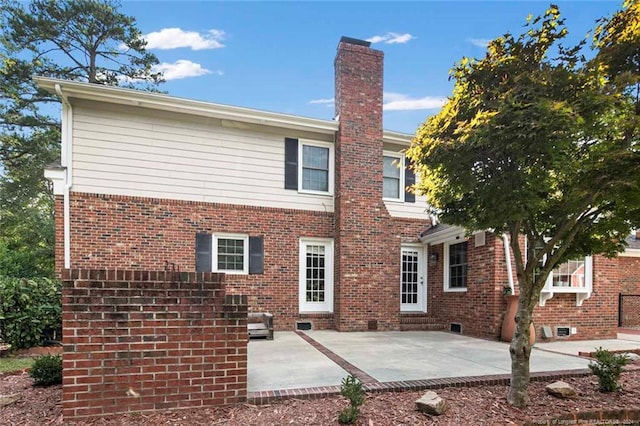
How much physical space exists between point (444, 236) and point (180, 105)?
7.29m

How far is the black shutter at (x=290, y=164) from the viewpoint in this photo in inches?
374

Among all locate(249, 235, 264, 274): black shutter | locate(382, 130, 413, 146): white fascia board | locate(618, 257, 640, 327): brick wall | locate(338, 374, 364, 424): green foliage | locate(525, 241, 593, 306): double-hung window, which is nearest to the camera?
locate(338, 374, 364, 424): green foliage

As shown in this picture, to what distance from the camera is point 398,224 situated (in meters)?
10.1

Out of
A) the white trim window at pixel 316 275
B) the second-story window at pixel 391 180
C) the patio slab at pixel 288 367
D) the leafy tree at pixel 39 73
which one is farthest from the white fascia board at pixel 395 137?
the leafy tree at pixel 39 73

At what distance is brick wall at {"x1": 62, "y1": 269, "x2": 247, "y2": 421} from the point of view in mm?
3393

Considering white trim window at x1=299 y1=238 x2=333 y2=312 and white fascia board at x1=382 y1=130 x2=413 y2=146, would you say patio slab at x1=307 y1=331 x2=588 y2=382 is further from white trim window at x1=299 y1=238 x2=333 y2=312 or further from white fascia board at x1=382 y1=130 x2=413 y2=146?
white fascia board at x1=382 y1=130 x2=413 y2=146

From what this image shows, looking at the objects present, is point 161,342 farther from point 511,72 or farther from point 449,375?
point 511,72

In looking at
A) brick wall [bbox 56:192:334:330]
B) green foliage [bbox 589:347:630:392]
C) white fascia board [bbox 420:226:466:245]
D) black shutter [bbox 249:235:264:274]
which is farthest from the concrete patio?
white fascia board [bbox 420:226:466:245]

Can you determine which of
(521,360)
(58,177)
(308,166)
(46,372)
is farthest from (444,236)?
(58,177)

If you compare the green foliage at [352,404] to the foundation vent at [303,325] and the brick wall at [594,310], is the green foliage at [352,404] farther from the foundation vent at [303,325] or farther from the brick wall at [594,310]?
the brick wall at [594,310]

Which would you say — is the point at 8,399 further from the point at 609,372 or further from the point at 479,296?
the point at 479,296

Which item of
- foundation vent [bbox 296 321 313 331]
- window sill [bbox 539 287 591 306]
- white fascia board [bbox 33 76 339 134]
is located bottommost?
foundation vent [bbox 296 321 313 331]

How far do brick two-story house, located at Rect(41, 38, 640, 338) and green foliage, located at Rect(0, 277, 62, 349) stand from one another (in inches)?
50.0

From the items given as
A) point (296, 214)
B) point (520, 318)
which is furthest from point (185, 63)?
point (520, 318)
